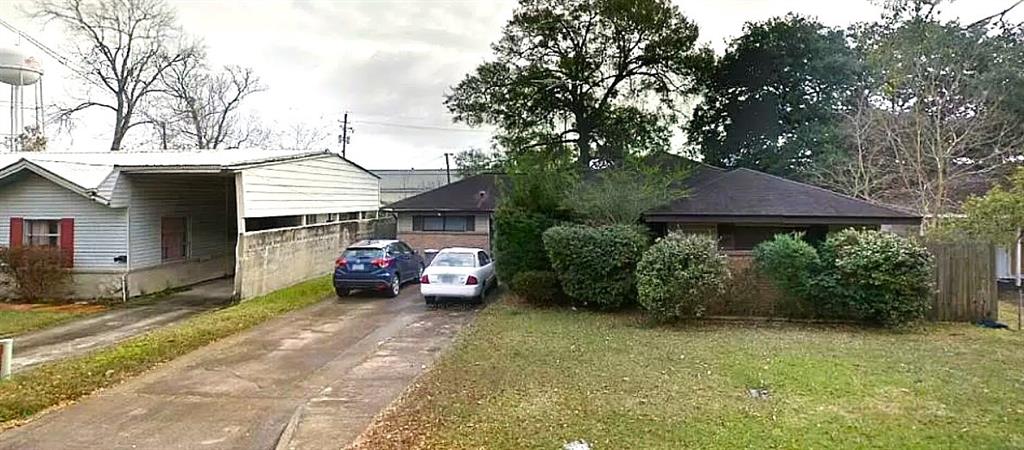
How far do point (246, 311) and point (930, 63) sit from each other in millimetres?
21577

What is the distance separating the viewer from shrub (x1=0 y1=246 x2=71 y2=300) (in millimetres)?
16234

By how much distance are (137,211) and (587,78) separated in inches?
574

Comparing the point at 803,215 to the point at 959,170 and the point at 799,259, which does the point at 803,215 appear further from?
the point at 959,170

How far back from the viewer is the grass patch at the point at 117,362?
7.87 m

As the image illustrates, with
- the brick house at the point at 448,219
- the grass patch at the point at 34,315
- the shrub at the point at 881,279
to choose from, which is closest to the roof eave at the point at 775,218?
the shrub at the point at 881,279

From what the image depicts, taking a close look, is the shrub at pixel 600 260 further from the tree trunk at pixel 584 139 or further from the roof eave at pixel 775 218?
the tree trunk at pixel 584 139

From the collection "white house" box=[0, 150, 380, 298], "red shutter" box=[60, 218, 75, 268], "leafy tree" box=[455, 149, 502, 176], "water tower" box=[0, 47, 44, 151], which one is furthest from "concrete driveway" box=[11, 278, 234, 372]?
"water tower" box=[0, 47, 44, 151]

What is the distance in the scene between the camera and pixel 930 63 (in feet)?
70.5

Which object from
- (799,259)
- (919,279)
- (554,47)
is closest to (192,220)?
(554,47)

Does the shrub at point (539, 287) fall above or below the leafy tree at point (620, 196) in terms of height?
below

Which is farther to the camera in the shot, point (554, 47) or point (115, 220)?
point (554, 47)

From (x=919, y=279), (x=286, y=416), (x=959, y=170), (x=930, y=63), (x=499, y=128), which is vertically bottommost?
(x=286, y=416)

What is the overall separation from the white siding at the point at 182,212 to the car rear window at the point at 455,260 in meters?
7.69

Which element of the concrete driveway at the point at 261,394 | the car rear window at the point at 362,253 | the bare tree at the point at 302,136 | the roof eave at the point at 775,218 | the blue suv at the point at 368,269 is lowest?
the concrete driveway at the point at 261,394
